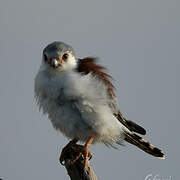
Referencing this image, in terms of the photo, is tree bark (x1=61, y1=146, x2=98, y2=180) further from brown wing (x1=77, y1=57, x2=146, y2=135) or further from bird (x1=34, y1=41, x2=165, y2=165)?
brown wing (x1=77, y1=57, x2=146, y2=135)

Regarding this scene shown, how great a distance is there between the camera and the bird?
237 inches

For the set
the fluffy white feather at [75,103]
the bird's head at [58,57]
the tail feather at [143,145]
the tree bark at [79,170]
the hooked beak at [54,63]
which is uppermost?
the bird's head at [58,57]

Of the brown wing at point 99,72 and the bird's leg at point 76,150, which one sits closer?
the bird's leg at point 76,150

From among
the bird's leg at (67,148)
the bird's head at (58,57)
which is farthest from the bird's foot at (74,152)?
the bird's head at (58,57)

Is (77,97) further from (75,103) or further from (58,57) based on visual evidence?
(58,57)

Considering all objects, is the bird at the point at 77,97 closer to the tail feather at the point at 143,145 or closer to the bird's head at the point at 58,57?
the bird's head at the point at 58,57

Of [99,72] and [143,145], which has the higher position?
[99,72]

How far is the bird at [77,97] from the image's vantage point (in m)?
6.02

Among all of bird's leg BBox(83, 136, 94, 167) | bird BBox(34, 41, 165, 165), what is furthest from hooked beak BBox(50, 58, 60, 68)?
bird's leg BBox(83, 136, 94, 167)

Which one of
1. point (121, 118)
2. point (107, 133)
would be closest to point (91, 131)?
point (107, 133)

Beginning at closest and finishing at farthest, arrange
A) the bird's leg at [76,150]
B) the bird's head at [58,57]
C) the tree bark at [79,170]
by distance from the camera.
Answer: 1. the tree bark at [79,170]
2. the bird's leg at [76,150]
3. the bird's head at [58,57]

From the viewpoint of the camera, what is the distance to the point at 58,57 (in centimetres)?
638

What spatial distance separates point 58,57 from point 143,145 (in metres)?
2.03

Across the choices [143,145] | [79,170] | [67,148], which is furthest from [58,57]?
[143,145]
